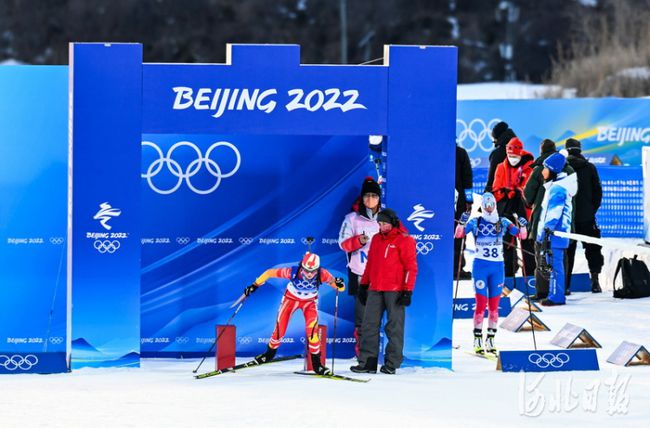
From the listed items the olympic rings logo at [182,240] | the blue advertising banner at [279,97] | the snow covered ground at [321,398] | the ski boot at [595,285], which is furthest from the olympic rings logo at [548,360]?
the ski boot at [595,285]

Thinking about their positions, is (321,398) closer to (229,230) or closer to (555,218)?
(229,230)

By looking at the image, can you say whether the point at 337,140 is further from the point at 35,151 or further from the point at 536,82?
the point at 536,82

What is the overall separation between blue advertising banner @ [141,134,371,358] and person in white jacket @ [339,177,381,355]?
281 mm

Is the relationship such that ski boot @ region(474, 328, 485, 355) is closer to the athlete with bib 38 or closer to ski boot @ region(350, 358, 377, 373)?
the athlete with bib 38

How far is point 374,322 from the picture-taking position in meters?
12.0

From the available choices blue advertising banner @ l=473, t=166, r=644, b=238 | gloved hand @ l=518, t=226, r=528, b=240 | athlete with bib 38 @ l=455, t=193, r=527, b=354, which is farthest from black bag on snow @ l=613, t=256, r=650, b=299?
blue advertising banner @ l=473, t=166, r=644, b=238

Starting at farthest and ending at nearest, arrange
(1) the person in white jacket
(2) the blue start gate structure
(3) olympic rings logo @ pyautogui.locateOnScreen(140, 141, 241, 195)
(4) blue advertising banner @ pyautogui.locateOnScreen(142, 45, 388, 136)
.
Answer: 1. (3) olympic rings logo @ pyautogui.locateOnScreen(140, 141, 241, 195)
2. (1) the person in white jacket
3. (4) blue advertising banner @ pyautogui.locateOnScreen(142, 45, 388, 136)
4. (2) the blue start gate structure

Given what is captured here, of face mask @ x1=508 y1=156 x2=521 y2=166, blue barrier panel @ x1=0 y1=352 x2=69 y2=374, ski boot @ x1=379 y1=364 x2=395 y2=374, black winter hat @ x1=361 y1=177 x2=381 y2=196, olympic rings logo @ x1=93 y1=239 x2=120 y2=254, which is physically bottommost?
ski boot @ x1=379 y1=364 x2=395 y2=374

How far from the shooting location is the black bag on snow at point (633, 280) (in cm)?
1689

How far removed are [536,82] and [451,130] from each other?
4298 cm

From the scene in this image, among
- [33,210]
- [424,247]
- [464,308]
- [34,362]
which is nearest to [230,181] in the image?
[33,210]

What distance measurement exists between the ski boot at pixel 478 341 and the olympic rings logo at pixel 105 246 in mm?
3569

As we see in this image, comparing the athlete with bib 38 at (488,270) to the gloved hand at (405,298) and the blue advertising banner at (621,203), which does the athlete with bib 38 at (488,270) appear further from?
the blue advertising banner at (621,203)

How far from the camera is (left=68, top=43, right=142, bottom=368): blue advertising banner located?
11.8 meters
